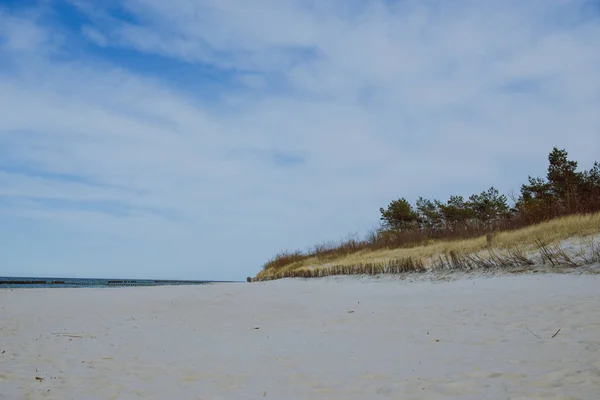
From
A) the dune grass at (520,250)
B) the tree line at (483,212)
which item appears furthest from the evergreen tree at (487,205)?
the dune grass at (520,250)

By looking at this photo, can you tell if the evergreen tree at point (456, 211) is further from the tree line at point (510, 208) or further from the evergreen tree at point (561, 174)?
the evergreen tree at point (561, 174)

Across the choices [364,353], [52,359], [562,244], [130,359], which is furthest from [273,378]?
[562,244]

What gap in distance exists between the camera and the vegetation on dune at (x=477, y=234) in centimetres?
1555

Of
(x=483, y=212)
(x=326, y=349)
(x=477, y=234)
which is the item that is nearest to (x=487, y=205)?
(x=483, y=212)

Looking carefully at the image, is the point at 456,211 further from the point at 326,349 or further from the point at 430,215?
the point at 326,349

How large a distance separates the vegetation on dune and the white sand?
4889 millimetres

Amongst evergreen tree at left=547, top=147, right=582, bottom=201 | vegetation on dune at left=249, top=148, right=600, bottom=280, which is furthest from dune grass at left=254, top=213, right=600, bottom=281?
evergreen tree at left=547, top=147, right=582, bottom=201

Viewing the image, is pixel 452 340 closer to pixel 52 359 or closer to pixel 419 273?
pixel 52 359

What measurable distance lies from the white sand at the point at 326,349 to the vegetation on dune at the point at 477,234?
4889 millimetres

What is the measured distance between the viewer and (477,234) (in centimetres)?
2342

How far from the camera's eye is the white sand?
4270 millimetres

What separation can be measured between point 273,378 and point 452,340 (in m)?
2.90

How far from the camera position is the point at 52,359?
Result: 598 cm

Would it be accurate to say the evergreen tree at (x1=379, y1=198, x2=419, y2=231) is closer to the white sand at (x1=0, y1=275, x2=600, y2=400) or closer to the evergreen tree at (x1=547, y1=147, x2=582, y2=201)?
the evergreen tree at (x1=547, y1=147, x2=582, y2=201)
